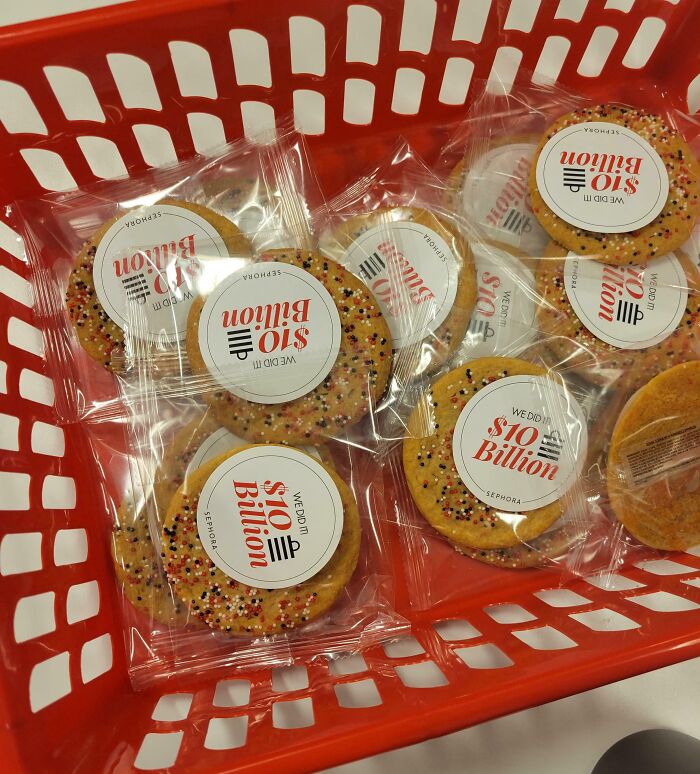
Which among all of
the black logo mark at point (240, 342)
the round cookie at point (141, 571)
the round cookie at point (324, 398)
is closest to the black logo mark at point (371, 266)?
the round cookie at point (324, 398)

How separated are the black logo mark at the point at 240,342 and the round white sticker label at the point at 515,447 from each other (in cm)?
30

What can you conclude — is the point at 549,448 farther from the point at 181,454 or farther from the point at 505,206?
the point at 181,454

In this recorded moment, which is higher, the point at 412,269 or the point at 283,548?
the point at 412,269

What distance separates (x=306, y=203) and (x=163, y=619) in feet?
2.05

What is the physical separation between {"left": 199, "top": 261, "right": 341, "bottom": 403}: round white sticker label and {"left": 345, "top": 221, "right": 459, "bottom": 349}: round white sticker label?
11 cm

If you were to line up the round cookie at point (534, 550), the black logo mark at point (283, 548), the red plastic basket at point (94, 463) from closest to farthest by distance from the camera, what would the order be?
the red plastic basket at point (94, 463), the black logo mark at point (283, 548), the round cookie at point (534, 550)

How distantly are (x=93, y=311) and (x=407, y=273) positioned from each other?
443mm

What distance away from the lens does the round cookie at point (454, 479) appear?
2.77 ft

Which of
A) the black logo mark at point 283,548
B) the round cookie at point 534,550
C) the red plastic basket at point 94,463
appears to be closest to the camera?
the red plastic basket at point 94,463

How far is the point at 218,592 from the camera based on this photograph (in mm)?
771

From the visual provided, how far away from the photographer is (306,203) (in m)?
0.95

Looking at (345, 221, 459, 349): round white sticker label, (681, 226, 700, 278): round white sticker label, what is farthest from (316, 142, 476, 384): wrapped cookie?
(681, 226, 700, 278): round white sticker label

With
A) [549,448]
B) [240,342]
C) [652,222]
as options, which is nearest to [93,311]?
[240,342]

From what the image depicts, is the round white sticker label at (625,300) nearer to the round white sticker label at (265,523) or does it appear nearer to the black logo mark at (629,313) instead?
the black logo mark at (629,313)
